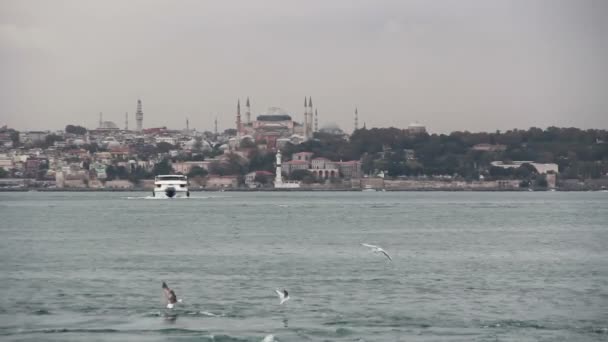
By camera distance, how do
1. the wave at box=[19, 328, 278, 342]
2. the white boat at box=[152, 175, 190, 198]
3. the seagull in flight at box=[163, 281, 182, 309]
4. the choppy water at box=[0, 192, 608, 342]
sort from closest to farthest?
the wave at box=[19, 328, 278, 342] < the choppy water at box=[0, 192, 608, 342] < the seagull in flight at box=[163, 281, 182, 309] < the white boat at box=[152, 175, 190, 198]

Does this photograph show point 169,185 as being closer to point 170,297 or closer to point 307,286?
point 307,286

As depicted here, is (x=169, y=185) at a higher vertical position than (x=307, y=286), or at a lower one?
higher

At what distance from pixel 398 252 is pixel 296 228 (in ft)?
58.6

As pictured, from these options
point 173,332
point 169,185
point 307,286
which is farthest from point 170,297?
point 169,185

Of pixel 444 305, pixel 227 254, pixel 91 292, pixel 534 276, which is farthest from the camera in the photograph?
pixel 227 254

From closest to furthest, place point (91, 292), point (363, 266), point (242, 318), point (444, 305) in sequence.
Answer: point (242, 318) → point (444, 305) → point (91, 292) → point (363, 266)

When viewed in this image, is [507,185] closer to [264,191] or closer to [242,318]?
[264,191]

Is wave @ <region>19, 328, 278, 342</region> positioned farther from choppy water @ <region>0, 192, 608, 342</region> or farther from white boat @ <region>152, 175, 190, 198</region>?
white boat @ <region>152, 175, 190, 198</region>

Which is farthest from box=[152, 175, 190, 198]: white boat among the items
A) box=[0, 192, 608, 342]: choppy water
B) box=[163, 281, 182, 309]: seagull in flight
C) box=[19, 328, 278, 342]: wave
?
box=[19, 328, 278, 342]: wave

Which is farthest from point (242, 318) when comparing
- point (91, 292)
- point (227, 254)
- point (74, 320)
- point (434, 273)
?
point (227, 254)

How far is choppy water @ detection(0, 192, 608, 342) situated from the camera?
2264 centimetres

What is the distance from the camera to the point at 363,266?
112ft

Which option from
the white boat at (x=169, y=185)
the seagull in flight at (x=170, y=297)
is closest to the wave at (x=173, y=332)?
the seagull in flight at (x=170, y=297)

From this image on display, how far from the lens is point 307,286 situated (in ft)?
94.7
